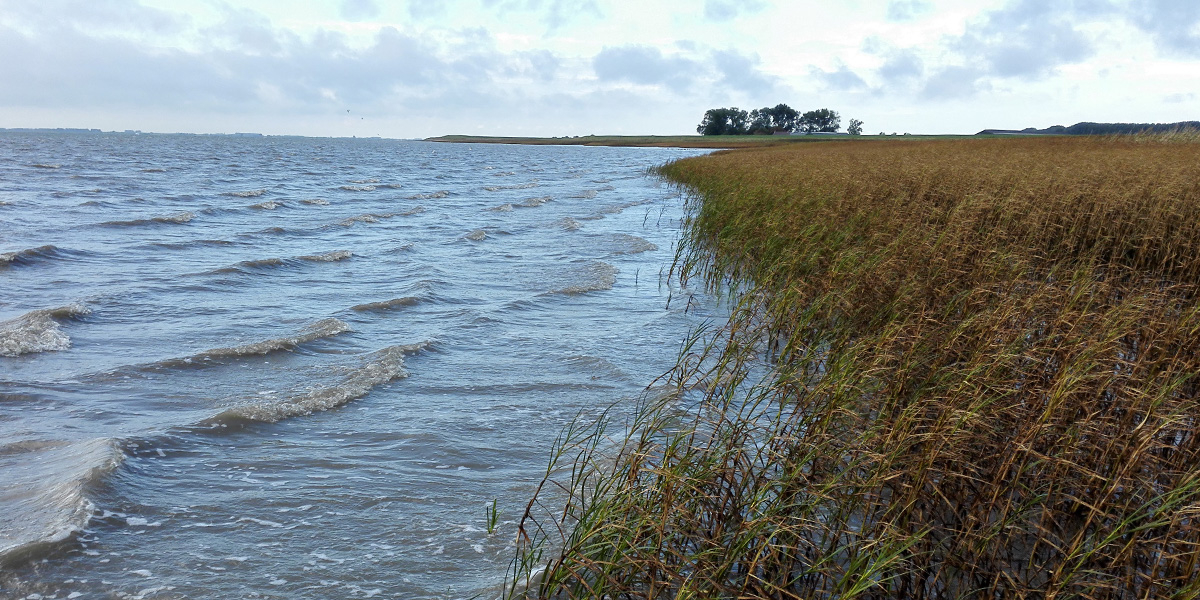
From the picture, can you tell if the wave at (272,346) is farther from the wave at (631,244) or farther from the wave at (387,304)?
the wave at (631,244)

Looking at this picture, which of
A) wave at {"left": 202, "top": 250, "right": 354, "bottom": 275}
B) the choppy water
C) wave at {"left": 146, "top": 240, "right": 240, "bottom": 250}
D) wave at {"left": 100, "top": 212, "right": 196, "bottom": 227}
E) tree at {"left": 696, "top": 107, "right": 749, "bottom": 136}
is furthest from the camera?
tree at {"left": 696, "top": 107, "right": 749, "bottom": 136}

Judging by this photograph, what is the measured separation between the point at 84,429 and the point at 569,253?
970 centimetres

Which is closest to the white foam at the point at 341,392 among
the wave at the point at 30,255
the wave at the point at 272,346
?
the wave at the point at 272,346

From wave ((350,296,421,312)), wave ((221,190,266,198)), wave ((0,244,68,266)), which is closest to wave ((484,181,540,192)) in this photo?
wave ((221,190,266,198))

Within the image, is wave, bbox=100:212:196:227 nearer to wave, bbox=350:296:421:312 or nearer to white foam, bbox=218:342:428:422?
wave, bbox=350:296:421:312

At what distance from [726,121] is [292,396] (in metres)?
146

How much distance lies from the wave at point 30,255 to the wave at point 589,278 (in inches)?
335

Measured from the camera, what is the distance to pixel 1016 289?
251 inches

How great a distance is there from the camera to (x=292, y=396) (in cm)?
639

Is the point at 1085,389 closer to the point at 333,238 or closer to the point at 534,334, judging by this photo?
the point at 534,334

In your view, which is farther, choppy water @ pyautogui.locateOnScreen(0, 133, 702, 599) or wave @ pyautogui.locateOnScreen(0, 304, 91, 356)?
wave @ pyautogui.locateOnScreen(0, 304, 91, 356)

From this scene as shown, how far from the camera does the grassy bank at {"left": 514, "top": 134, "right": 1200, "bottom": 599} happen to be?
10.0ft

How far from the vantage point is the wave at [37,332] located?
7578mm

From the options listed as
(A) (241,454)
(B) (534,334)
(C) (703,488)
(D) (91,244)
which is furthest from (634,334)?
(D) (91,244)
